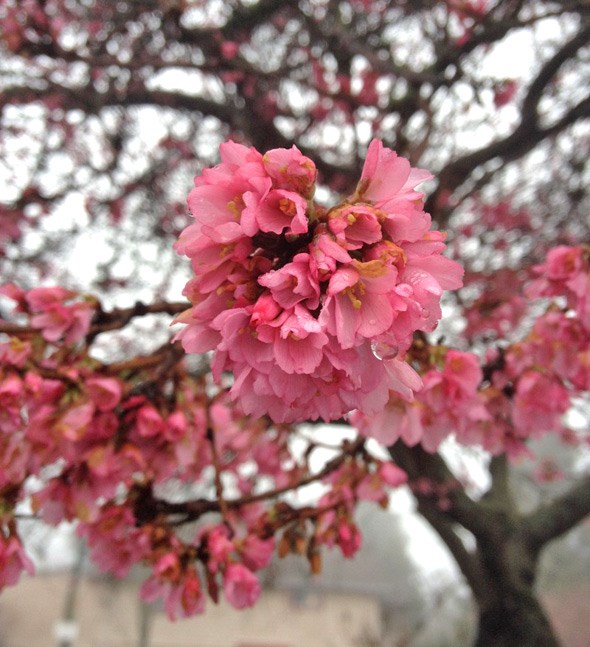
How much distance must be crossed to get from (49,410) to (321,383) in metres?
0.74

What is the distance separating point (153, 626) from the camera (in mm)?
16688

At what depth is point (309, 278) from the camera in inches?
26.0

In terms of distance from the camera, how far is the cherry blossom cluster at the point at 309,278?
66 centimetres

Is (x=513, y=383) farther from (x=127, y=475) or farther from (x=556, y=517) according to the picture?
(x=556, y=517)

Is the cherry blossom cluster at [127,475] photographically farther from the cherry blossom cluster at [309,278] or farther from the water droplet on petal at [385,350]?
the water droplet on petal at [385,350]

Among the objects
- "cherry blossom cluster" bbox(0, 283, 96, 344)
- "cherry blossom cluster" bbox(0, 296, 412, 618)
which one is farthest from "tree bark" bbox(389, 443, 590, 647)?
"cherry blossom cluster" bbox(0, 283, 96, 344)

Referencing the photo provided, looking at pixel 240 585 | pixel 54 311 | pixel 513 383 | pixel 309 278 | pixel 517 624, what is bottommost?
pixel 517 624

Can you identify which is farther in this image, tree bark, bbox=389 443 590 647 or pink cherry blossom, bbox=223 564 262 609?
tree bark, bbox=389 443 590 647

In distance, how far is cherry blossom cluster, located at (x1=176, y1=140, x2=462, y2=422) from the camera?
0.66 metres

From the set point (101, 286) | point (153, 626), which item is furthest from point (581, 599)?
point (101, 286)

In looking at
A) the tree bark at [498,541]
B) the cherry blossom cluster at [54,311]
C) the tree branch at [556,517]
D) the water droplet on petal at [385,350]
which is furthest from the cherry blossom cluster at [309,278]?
the tree branch at [556,517]

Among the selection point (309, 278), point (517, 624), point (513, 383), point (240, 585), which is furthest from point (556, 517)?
point (309, 278)

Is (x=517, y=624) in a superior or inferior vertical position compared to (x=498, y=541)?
inferior

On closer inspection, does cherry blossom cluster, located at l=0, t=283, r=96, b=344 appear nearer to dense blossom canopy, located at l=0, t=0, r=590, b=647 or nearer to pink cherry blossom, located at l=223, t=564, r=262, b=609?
dense blossom canopy, located at l=0, t=0, r=590, b=647
